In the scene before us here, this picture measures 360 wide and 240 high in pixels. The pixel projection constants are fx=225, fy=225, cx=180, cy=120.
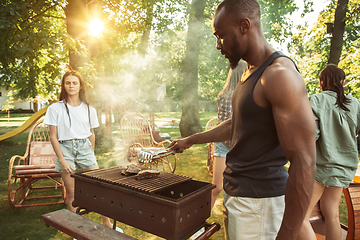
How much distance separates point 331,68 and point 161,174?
245 cm

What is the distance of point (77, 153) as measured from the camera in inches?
134

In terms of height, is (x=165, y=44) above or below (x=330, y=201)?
above

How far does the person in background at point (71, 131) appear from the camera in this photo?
3266 millimetres

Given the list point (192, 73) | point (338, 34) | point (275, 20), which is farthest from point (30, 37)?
point (275, 20)

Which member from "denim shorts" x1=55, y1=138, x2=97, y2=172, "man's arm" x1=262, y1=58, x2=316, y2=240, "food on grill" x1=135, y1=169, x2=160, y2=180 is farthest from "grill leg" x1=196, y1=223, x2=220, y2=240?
"denim shorts" x1=55, y1=138, x2=97, y2=172

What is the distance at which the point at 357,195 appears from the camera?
8.98 ft

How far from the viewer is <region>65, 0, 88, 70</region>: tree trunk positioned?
638 cm

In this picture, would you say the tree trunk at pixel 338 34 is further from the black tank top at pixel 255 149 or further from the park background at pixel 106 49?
the black tank top at pixel 255 149

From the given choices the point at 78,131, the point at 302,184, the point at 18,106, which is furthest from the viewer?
the point at 18,106

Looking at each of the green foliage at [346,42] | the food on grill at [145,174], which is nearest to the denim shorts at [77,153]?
the food on grill at [145,174]

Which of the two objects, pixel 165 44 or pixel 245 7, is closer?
pixel 245 7

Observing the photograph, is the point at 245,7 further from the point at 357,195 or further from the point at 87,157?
the point at 87,157

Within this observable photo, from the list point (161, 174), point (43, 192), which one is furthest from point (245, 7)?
point (43, 192)

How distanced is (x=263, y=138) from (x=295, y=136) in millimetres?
221
